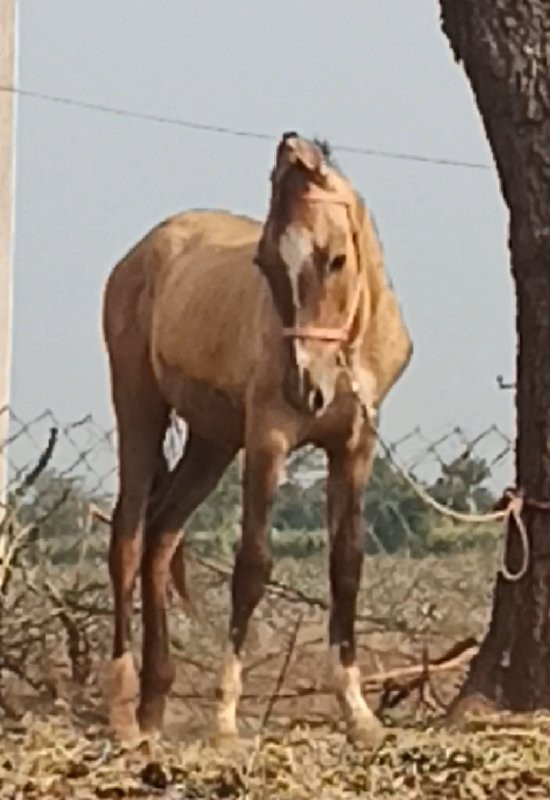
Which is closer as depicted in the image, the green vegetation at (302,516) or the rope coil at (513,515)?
the rope coil at (513,515)

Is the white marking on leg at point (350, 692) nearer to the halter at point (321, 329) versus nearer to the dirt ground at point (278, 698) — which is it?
the dirt ground at point (278, 698)

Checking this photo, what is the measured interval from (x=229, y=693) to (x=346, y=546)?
1.21 ft

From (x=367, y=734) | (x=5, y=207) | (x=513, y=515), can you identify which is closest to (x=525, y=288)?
(x=513, y=515)

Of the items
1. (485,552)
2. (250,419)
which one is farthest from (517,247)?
(485,552)

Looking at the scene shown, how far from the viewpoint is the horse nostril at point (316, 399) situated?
369cm

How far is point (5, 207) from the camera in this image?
16.9 feet

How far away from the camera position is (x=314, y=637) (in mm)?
5727

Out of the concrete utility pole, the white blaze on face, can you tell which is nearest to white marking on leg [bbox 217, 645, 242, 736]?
the white blaze on face

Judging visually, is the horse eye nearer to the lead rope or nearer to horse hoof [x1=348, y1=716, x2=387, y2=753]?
the lead rope

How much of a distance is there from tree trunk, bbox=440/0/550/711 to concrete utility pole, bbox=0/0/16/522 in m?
1.42

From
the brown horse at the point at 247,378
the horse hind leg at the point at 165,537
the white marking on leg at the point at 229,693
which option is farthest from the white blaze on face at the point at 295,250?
the horse hind leg at the point at 165,537

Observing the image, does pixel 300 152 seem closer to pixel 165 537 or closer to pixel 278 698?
pixel 165 537

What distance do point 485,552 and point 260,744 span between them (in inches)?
110

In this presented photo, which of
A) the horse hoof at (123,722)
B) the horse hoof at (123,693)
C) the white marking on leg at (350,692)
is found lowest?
the horse hoof at (123,722)
